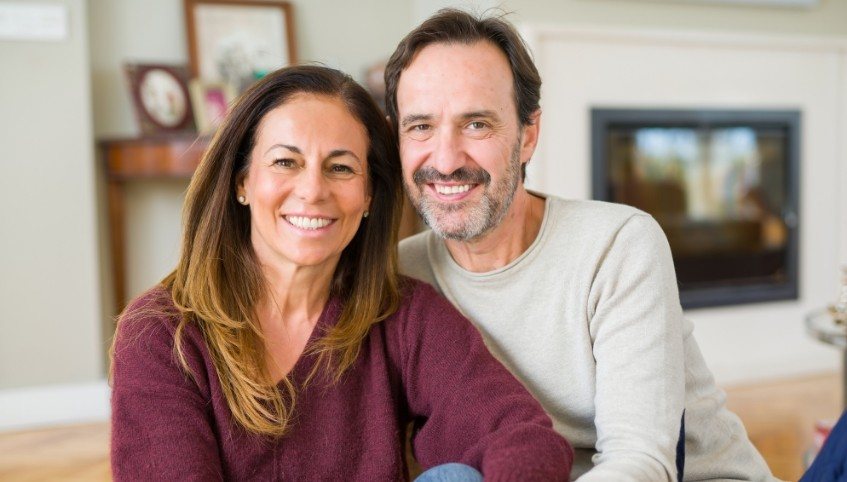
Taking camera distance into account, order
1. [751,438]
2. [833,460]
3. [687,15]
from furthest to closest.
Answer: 1. [687,15]
2. [751,438]
3. [833,460]

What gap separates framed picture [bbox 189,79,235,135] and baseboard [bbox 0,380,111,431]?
1167mm

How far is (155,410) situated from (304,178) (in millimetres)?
438

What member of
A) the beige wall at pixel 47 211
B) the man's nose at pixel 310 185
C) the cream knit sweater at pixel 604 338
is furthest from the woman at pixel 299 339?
the beige wall at pixel 47 211

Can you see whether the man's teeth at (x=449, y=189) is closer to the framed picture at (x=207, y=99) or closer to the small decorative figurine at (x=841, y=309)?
the small decorative figurine at (x=841, y=309)

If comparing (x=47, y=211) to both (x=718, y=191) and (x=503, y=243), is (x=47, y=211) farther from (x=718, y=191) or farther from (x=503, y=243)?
(x=718, y=191)

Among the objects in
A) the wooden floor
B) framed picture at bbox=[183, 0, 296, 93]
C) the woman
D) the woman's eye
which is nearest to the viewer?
the woman

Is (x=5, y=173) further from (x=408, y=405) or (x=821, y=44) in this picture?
(x=821, y=44)

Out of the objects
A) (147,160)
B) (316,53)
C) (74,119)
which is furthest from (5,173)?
(316,53)

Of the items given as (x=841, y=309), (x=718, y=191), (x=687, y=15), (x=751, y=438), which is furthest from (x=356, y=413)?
(x=718, y=191)

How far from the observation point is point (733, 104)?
12.1ft

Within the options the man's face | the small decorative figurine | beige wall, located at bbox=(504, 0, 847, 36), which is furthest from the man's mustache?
beige wall, located at bbox=(504, 0, 847, 36)

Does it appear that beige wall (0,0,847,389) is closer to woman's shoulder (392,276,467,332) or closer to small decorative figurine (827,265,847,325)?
small decorative figurine (827,265,847,325)

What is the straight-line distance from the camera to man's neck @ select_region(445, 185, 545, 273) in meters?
1.51

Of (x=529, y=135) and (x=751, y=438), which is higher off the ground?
(x=529, y=135)
